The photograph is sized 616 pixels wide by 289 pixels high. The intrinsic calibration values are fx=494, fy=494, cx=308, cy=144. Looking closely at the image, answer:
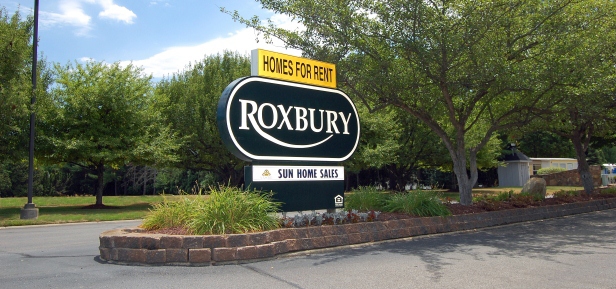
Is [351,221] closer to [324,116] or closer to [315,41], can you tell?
[324,116]

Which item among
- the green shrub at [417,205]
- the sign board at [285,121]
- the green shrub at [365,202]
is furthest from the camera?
the green shrub at [365,202]

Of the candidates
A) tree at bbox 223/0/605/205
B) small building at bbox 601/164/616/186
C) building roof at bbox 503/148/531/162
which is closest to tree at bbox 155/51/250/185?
tree at bbox 223/0/605/205

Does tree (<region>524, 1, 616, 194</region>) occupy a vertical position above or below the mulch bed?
above

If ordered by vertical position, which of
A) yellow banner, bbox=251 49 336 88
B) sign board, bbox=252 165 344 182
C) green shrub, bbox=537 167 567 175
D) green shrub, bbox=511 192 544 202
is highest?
yellow banner, bbox=251 49 336 88

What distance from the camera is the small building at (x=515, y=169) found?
142 ft

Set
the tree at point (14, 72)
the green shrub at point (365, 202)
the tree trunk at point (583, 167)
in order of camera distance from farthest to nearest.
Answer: the tree trunk at point (583, 167) < the tree at point (14, 72) < the green shrub at point (365, 202)

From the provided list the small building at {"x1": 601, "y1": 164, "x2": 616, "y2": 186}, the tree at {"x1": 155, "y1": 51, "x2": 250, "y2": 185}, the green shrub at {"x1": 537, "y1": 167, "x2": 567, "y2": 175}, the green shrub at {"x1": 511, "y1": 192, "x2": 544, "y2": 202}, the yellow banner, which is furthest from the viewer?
the green shrub at {"x1": 537, "y1": 167, "x2": 567, "y2": 175}

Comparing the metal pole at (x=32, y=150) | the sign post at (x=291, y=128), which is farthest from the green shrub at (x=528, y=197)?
the metal pole at (x=32, y=150)

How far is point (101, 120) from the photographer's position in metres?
23.8

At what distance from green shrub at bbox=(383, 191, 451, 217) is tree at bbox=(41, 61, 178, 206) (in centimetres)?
1436

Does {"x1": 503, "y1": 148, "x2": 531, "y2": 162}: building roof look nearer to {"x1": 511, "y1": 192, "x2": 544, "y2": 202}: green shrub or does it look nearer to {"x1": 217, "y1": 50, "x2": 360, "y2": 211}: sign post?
{"x1": 511, "y1": 192, "x2": 544, "y2": 202}: green shrub

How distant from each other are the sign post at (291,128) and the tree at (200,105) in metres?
16.4

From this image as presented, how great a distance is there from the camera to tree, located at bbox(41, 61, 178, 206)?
22.6 metres

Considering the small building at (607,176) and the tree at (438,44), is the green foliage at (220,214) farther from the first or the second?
the small building at (607,176)
